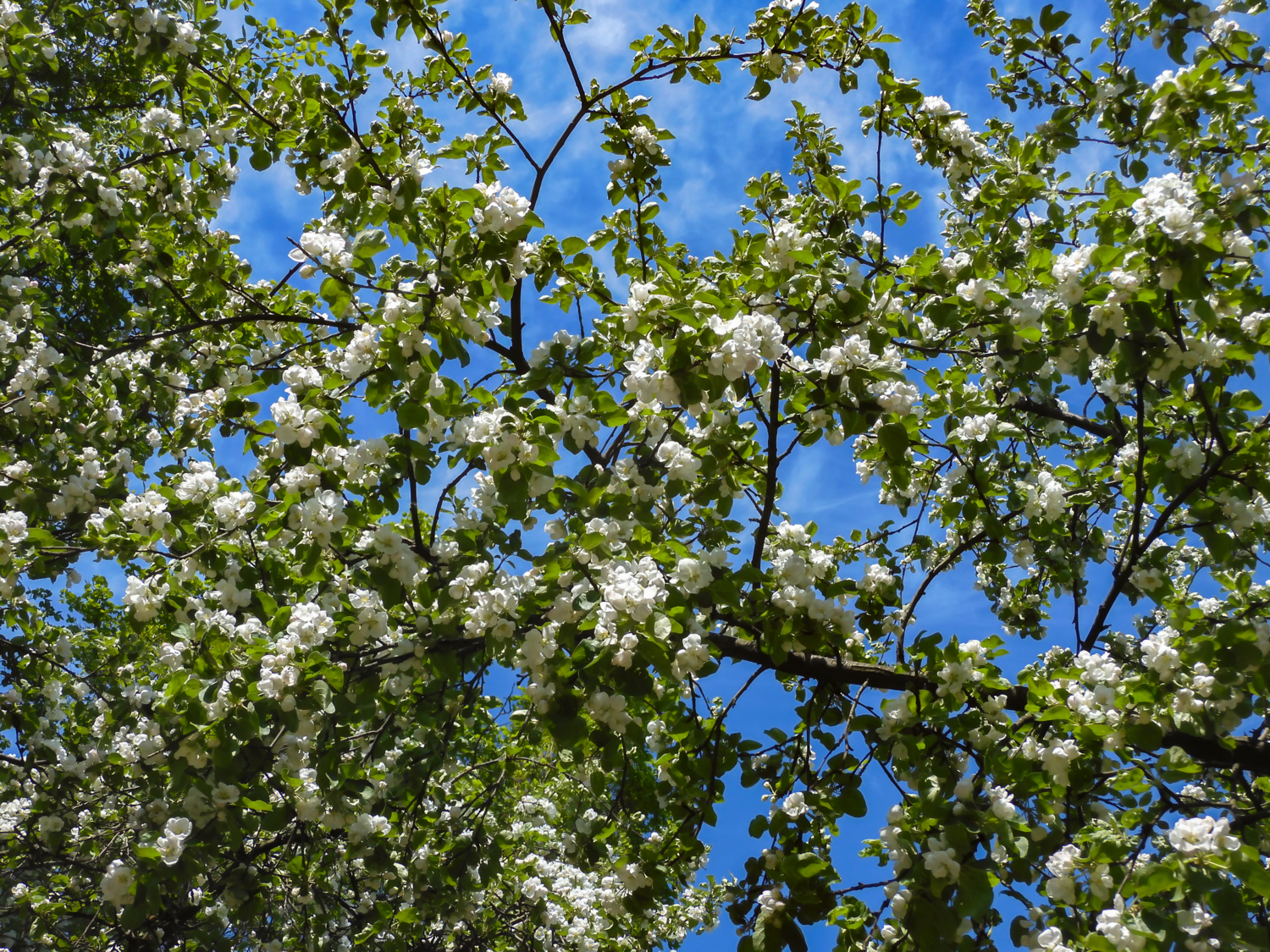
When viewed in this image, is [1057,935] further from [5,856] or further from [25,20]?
[25,20]

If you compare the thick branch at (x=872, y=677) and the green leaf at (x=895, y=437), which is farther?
the thick branch at (x=872, y=677)

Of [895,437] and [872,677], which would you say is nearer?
[895,437]

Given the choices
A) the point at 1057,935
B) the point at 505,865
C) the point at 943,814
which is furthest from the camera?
the point at 505,865

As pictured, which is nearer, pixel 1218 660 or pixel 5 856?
pixel 1218 660

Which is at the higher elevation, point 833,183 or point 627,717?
point 833,183

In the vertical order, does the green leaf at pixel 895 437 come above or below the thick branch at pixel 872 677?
above

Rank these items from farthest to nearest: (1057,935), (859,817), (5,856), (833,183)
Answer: (5,856)
(859,817)
(833,183)
(1057,935)

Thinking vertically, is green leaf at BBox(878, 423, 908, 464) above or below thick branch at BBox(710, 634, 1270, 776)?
above

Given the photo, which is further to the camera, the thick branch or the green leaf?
the thick branch

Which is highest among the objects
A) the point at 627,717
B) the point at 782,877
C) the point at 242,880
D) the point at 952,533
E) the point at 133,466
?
the point at 952,533

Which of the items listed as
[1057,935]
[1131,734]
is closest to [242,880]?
[1057,935]

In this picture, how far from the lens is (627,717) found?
9.98 ft

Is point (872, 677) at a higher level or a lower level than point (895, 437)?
lower

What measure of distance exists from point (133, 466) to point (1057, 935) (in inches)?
222
